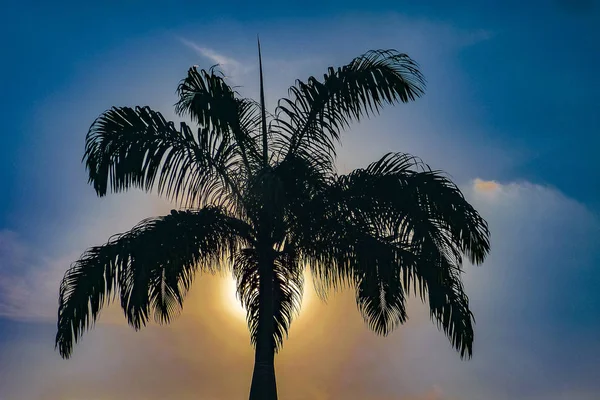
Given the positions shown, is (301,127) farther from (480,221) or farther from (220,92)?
(480,221)

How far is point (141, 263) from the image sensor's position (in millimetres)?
10992

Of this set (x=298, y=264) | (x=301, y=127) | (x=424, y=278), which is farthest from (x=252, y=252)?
(x=424, y=278)

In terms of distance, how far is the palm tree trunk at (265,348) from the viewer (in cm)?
1195

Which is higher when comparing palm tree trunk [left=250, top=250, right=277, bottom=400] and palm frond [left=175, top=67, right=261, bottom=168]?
palm frond [left=175, top=67, right=261, bottom=168]

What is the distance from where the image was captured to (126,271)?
1152 centimetres

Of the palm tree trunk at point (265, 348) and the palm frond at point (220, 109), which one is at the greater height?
the palm frond at point (220, 109)

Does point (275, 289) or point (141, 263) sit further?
point (275, 289)

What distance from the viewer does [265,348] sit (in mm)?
12328

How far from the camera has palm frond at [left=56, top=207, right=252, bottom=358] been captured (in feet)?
37.0

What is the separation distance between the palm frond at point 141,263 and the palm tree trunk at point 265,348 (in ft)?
3.16

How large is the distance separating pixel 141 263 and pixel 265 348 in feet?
9.35

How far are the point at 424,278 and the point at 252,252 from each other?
3439 mm

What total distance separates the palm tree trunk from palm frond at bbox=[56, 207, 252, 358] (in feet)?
3.16

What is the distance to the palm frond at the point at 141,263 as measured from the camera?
11273mm
